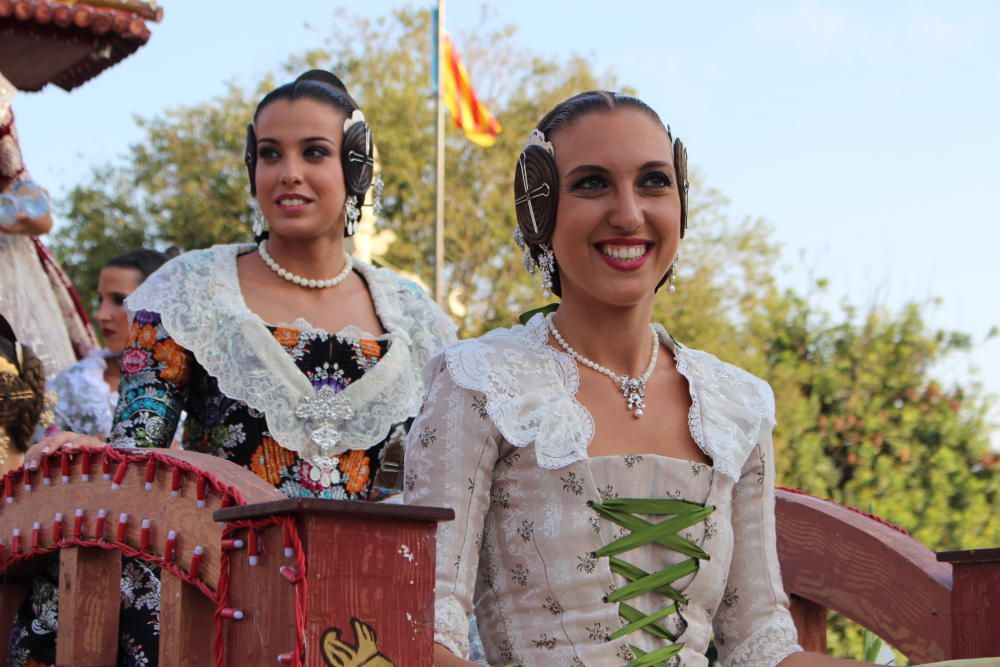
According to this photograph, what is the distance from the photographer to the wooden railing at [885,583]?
280cm

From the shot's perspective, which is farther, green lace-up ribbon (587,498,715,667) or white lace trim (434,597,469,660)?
green lace-up ribbon (587,498,715,667)

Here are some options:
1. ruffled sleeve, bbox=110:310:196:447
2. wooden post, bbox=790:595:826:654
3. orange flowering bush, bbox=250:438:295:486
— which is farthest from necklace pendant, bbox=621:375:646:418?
ruffled sleeve, bbox=110:310:196:447

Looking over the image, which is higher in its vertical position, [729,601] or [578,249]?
[578,249]

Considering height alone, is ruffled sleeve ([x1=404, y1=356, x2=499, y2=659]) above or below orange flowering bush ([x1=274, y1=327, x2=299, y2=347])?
below

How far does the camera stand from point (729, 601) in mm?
2635

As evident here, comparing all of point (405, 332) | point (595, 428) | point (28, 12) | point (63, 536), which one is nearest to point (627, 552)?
point (595, 428)

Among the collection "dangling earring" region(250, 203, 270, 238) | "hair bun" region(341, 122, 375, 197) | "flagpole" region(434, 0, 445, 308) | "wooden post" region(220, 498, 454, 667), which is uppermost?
"flagpole" region(434, 0, 445, 308)

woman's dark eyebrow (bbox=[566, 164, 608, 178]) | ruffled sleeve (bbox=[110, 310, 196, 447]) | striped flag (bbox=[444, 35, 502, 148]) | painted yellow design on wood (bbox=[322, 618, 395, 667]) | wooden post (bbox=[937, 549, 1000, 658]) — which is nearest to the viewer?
painted yellow design on wood (bbox=[322, 618, 395, 667])

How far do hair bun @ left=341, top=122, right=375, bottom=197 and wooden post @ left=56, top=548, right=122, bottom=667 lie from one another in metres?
1.44

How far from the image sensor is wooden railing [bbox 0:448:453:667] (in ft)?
6.16

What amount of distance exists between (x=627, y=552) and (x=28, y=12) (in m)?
4.33

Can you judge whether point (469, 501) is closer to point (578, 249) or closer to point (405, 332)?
point (578, 249)

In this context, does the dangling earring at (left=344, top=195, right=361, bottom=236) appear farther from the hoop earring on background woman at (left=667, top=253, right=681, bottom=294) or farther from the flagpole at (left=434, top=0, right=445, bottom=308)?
the flagpole at (left=434, top=0, right=445, bottom=308)

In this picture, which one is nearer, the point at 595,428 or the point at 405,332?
the point at 595,428
